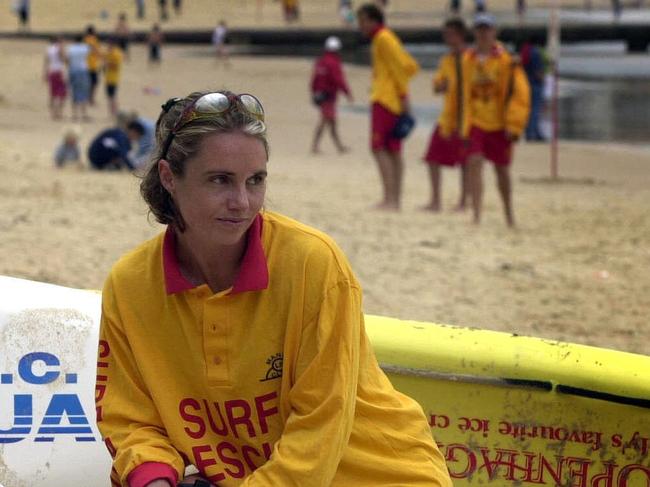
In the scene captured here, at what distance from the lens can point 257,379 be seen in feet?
8.58

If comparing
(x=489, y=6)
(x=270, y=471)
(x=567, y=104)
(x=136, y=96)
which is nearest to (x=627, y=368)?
(x=270, y=471)

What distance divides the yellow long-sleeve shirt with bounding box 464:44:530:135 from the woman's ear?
6.52 meters

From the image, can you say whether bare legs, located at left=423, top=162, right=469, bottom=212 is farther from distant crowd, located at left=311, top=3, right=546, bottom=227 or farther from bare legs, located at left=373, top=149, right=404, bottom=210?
bare legs, located at left=373, top=149, right=404, bottom=210

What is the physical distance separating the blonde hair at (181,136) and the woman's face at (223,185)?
0.01 metres

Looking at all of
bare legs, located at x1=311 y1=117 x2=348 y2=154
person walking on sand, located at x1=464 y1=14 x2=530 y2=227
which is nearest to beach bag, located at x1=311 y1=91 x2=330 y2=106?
bare legs, located at x1=311 y1=117 x2=348 y2=154

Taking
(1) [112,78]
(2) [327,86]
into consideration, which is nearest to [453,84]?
(2) [327,86]

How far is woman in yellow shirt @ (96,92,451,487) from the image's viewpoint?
2.54 metres

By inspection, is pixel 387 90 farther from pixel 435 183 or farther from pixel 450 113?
pixel 435 183

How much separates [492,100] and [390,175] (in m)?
1.76

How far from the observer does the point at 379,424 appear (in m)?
2.69

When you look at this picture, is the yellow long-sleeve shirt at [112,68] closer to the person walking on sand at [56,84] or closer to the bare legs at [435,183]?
the person walking on sand at [56,84]

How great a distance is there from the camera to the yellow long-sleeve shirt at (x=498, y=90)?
893cm

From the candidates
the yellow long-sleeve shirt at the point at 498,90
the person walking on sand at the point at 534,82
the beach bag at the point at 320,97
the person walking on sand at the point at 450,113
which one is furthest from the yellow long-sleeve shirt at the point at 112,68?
the yellow long-sleeve shirt at the point at 498,90

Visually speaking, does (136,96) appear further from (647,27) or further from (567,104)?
(647,27)
